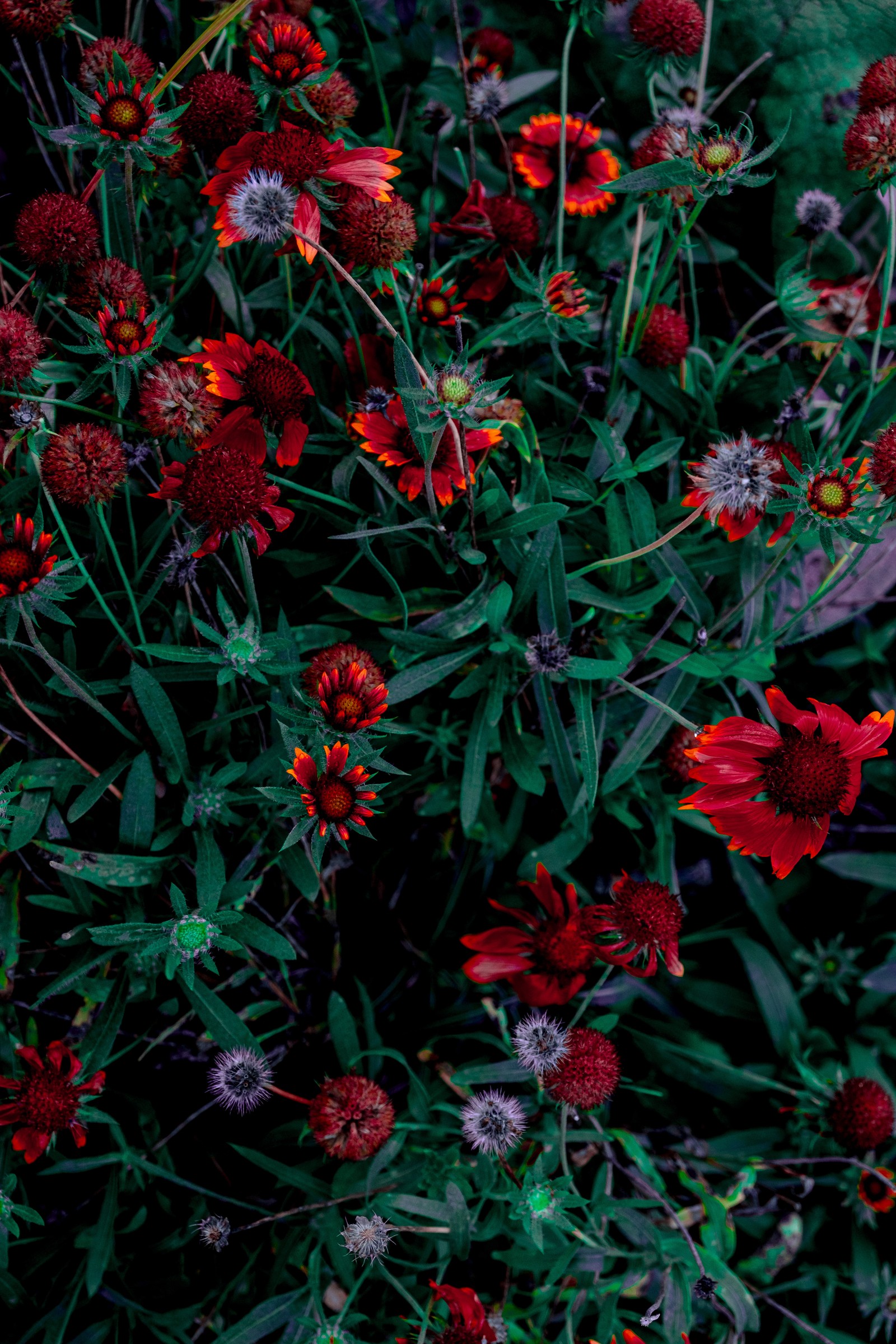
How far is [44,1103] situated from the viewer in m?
1.27

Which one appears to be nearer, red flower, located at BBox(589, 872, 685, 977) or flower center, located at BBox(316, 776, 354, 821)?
flower center, located at BBox(316, 776, 354, 821)

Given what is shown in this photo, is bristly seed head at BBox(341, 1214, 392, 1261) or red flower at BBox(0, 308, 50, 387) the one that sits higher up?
red flower at BBox(0, 308, 50, 387)

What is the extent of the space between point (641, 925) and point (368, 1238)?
Result: 0.58 meters

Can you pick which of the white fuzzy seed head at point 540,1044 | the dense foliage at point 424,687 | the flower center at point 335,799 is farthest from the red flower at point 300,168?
the white fuzzy seed head at point 540,1044

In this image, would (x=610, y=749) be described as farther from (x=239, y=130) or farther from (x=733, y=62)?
(x=733, y=62)

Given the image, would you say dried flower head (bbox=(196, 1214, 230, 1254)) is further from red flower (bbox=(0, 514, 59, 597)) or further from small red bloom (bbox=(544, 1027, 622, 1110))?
red flower (bbox=(0, 514, 59, 597))

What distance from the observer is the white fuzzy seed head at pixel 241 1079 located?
52.1 inches

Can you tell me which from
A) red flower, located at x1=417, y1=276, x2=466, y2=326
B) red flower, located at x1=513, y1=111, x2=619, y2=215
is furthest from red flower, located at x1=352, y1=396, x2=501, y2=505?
red flower, located at x1=513, y1=111, x2=619, y2=215

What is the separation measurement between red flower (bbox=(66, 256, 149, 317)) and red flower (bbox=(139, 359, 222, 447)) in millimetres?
110

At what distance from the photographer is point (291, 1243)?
5.02ft

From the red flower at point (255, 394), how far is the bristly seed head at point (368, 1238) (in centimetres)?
108

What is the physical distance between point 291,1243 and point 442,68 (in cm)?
235

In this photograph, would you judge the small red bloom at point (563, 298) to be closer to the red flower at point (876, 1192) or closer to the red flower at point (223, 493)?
the red flower at point (223, 493)

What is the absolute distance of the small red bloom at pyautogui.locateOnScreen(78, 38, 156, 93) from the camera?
1.26m
